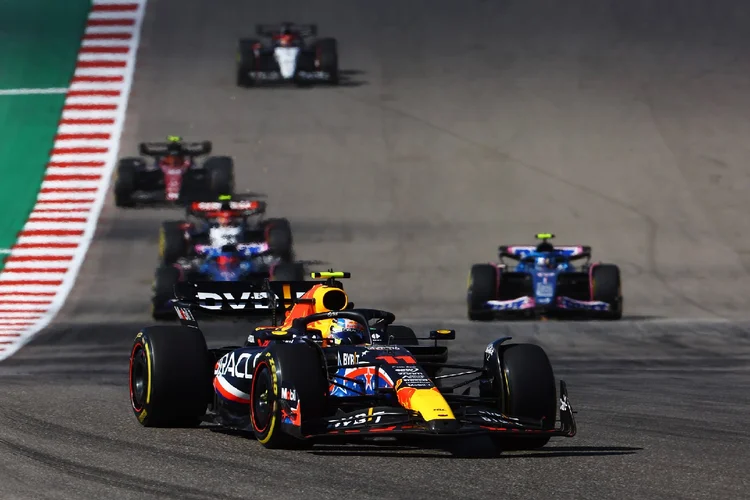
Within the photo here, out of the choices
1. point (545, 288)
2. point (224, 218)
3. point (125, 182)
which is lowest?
point (545, 288)

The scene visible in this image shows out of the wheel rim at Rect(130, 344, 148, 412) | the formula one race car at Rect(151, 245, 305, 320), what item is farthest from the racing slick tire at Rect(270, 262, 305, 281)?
the wheel rim at Rect(130, 344, 148, 412)

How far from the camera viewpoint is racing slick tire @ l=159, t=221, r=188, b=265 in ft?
79.6

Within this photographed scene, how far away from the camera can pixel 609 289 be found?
22.7 m

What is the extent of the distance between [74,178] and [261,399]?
20.7m

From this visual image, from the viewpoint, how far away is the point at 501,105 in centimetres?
3394

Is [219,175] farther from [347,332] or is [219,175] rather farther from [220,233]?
[347,332]

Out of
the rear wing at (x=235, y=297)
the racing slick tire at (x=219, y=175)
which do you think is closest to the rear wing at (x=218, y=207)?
the racing slick tire at (x=219, y=175)

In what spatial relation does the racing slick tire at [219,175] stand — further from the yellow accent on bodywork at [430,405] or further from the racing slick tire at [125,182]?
the yellow accent on bodywork at [430,405]

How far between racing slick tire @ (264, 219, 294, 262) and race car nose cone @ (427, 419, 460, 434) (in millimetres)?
15121

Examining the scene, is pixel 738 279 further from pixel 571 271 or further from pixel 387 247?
pixel 387 247

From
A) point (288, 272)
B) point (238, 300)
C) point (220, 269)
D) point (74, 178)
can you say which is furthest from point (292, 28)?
point (238, 300)

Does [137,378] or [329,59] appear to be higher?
[329,59]

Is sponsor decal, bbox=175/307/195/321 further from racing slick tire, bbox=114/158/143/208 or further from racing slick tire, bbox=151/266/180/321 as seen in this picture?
racing slick tire, bbox=114/158/143/208

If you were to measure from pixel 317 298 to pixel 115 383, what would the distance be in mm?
4121
